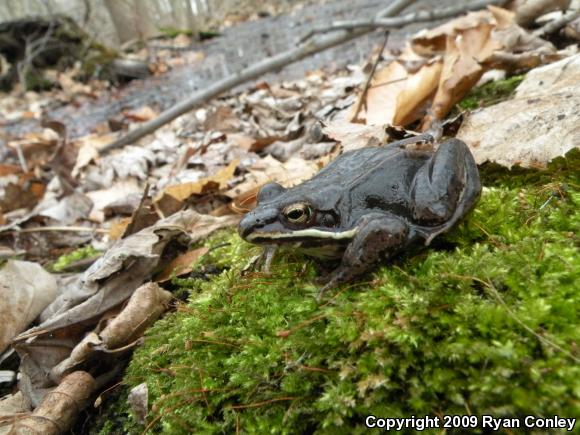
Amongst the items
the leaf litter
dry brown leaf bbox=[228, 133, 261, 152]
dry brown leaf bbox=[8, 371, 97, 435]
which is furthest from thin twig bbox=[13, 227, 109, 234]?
dry brown leaf bbox=[8, 371, 97, 435]

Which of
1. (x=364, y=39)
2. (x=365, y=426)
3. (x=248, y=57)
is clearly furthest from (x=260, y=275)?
(x=248, y=57)

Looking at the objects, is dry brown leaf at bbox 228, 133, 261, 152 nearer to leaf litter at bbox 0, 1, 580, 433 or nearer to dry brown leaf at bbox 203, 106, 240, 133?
leaf litter at bbox 0, 1, 580, 433

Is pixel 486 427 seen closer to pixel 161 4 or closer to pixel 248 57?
pixel 248 57

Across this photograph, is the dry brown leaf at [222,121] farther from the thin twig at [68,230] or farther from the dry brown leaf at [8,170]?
the dry brown leaf at [8,170]

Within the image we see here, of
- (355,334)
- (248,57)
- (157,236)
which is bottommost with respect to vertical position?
(248,57)

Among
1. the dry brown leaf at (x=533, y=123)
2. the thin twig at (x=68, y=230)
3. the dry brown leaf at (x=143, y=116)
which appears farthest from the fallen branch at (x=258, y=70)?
the dry brown leaf at (x=533, y=123)

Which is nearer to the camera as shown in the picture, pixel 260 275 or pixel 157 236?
pixel 260 275
